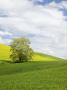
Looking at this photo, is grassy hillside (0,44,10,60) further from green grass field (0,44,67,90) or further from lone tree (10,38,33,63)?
lone tree (10,38,33,63)

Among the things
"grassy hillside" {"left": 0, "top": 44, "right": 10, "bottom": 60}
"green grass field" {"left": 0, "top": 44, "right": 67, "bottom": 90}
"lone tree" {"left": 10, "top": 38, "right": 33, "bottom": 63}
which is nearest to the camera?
"green grass field" {"left": 0, "top": 44, "right": 67, "bottom": 90}

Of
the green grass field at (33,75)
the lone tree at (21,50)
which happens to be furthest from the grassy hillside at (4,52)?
the lone tree at (21,50)

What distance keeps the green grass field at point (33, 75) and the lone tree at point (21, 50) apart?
2013cm

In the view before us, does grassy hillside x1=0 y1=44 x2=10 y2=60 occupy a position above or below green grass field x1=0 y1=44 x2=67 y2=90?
above

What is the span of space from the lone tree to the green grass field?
20128 millimetres

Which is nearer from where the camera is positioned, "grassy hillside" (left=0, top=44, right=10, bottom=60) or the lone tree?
the lone tree

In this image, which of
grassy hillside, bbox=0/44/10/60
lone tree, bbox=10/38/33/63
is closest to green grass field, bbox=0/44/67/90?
grassy hillside, bbox=0/44/10/60

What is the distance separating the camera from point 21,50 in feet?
315

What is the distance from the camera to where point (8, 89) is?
3062 cm

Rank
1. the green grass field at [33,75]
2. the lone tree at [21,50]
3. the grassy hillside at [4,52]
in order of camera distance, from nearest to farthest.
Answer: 1. the green grass field at [33,75]
2. the lone tree at [21,50]
3. the grassy hillside at [4,52]

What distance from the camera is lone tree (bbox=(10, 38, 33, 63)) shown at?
9556 cm

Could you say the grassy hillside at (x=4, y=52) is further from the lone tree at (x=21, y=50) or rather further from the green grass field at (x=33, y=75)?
the lone tree at (x=21, y=50)

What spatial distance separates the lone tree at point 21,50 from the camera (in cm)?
9556

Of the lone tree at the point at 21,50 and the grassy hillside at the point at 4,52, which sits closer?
the lone tree at the point at 21,50
